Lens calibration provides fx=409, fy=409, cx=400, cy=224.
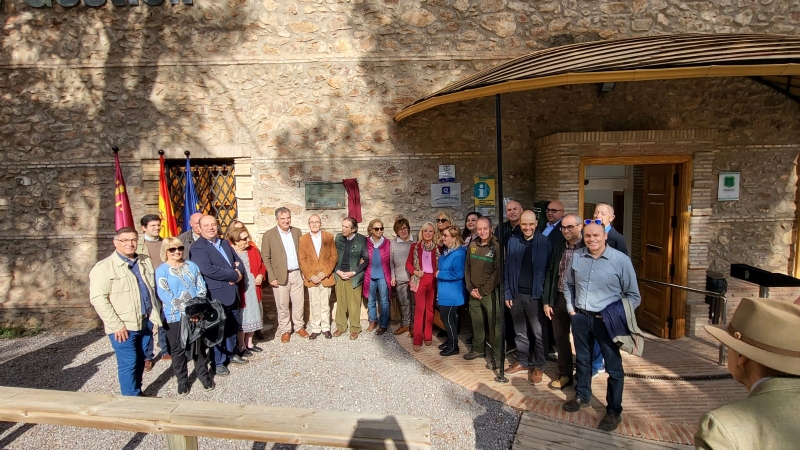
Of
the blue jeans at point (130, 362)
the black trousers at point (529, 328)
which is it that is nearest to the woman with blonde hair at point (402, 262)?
the black trousers at point (529, 328)

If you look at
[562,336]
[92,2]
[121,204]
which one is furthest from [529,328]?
[92,2]

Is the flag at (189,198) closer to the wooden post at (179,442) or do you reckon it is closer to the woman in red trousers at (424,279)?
the woman in red trousers at (424,279)

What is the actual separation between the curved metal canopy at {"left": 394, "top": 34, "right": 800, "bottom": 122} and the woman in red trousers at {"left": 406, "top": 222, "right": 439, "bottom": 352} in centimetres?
178

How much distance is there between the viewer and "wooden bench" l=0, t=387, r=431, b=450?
85.6 inches

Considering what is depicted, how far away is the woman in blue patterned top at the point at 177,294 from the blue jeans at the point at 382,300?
2309mm

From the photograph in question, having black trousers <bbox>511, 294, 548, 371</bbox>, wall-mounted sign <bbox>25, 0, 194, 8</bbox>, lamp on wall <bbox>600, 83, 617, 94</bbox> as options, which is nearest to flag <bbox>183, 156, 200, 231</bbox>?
wall-mounted sign <bbox>25, 0, 194, 8</bbox>

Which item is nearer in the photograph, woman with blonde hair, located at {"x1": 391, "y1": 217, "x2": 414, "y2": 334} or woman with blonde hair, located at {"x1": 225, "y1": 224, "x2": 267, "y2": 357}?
woman with blonde hair, located at {"x1": 225, "y1": 224, "x2": 267, "y2": 357}

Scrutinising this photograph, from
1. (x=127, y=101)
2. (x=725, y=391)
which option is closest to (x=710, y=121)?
(x=725, y=391)

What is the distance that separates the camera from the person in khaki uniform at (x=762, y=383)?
4.23 ft

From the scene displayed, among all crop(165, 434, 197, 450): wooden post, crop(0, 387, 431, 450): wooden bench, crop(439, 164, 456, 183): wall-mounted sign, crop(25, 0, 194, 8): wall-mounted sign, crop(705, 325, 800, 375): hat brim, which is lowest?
crop(165, 434, 197, 450): wooden post

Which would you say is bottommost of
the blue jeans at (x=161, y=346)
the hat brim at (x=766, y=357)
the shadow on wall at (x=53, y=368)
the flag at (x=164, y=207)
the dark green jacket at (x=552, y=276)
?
the shadow on wall at (x=53, y=368)

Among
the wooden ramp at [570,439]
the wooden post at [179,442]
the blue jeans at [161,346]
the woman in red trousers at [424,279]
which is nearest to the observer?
the wooden post at [179,442]

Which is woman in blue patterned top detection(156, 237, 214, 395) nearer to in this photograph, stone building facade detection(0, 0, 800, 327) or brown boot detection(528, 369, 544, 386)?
stone building facade detection(0, 0, 800, 327)

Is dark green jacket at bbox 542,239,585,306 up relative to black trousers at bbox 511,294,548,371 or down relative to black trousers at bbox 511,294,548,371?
up
